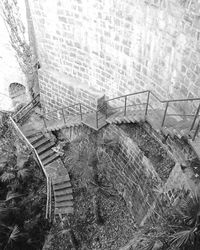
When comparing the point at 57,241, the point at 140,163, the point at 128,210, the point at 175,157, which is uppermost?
the point at 175,157

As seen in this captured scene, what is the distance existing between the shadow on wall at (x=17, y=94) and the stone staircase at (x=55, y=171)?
2.18 metres

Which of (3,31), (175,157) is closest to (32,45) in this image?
(3,31)

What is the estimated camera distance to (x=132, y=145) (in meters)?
7.96

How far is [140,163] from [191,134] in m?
2.76

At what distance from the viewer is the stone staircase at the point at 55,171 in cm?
988

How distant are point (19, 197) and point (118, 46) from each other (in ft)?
21.6

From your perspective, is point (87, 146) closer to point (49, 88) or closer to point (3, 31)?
point (49, 88)

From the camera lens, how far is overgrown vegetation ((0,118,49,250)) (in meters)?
8.83

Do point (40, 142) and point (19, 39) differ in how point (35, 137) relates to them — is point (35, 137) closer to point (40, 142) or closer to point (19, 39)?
point (40, 142)

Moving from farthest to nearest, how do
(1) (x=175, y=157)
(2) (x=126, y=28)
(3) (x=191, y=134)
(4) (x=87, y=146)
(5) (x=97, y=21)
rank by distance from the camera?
(4) (x=87, y=146), (5) (x=97, y=21), (2) (x=126, y=28), (1) (x=175, y=157), (3) (x=191, y=134)

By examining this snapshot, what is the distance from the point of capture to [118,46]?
7.28 meters

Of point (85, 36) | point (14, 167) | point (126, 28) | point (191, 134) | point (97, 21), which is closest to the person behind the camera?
point (191, 134)

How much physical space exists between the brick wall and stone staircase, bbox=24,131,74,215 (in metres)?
1.82

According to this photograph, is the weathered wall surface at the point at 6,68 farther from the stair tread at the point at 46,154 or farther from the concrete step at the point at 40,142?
the stair tread at the point at 46,154
